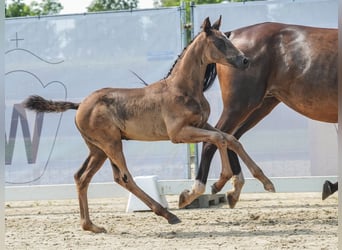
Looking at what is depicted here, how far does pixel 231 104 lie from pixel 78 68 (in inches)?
118

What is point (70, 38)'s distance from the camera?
980 centimetres

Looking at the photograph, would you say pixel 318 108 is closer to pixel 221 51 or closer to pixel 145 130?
pixel 221 51

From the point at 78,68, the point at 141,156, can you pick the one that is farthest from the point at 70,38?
the point at 141,156

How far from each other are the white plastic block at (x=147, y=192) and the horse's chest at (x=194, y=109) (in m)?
2.42

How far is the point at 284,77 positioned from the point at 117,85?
9.39 ft

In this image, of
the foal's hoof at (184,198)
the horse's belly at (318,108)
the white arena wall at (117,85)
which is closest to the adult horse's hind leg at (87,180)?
the foal's hoof at (184,198)

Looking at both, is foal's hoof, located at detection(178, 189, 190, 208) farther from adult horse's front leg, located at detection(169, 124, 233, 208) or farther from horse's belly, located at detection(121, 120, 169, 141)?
horse's belly, located at detection(121, 120, 169, 141)

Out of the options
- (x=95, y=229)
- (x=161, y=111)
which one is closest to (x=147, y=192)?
(x=95, y=229)

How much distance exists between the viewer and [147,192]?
8750 millimetres

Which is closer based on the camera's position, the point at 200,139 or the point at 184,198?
the point at 200,139

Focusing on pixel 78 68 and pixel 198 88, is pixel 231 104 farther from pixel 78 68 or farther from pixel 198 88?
pixel 78 68

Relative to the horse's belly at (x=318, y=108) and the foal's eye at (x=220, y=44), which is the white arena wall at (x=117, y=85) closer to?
the horse's belly at (x=318, y=108)

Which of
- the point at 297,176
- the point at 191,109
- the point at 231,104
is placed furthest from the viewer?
the point at 297,176

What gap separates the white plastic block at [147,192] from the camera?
8602 mm
